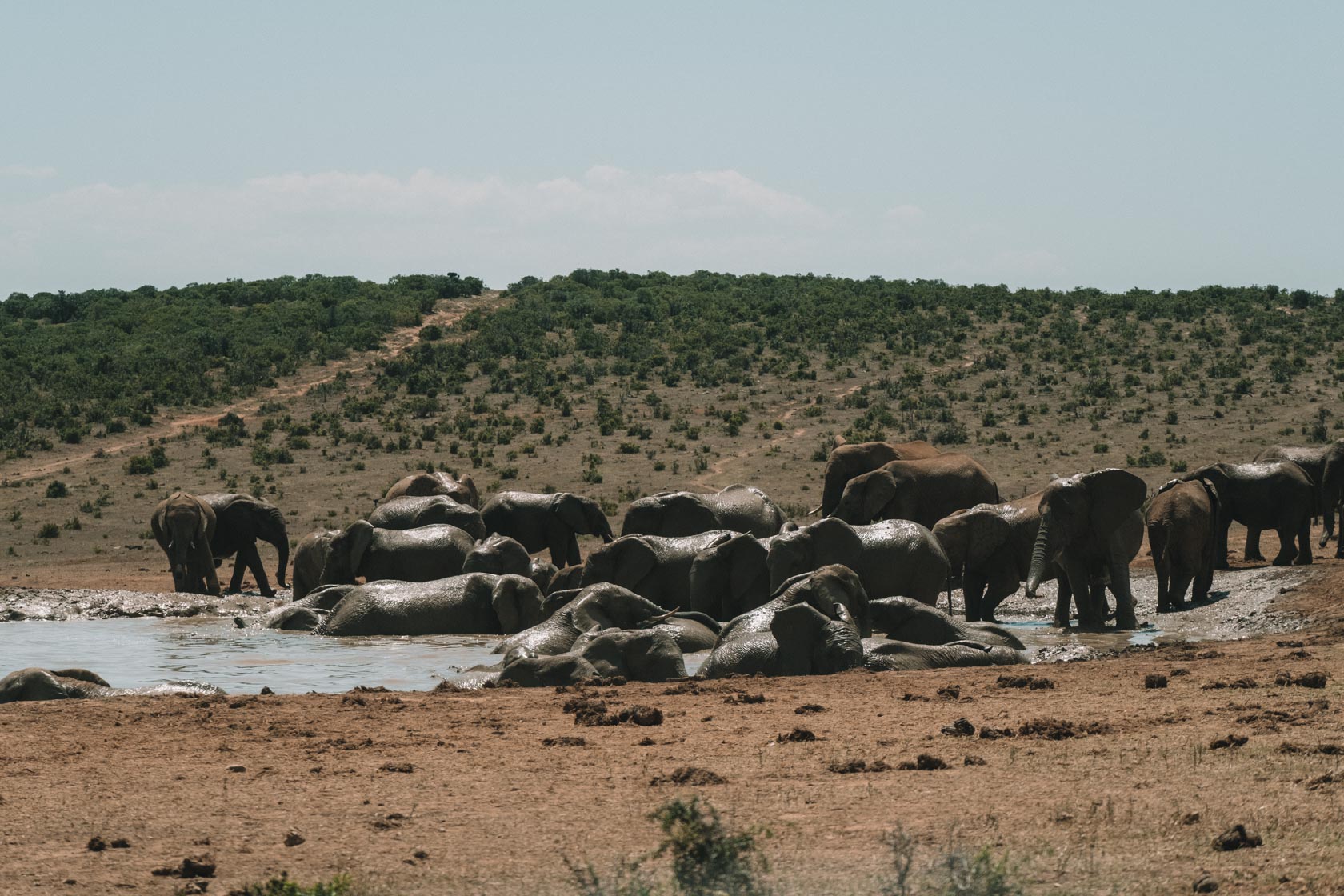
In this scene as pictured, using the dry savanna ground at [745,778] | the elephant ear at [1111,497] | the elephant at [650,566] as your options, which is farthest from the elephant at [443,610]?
the elephant ear at [1111,497]

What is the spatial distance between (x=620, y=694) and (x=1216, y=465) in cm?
1338

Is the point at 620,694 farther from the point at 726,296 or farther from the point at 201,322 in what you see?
the point at 726,296

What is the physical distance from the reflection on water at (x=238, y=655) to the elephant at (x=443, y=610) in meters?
0.25

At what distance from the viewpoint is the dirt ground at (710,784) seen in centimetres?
739

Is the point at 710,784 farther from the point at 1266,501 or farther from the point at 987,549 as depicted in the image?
the point at 1266,501

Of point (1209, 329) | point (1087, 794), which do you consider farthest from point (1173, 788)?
point (1209, 329)

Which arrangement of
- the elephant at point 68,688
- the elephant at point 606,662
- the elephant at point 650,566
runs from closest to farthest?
1. the elephant at point 68,688
2. the elephant at point 606,662
3. the elephant at point 650,566

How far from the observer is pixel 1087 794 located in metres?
8.55

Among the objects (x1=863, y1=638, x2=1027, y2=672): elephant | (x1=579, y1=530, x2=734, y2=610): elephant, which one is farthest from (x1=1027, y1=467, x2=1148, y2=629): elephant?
(x1=579, y1=530, x2=734, y2=610): elephant

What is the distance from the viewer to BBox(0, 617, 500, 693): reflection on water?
1557 cm

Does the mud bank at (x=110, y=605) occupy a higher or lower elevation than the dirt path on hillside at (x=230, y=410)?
lower

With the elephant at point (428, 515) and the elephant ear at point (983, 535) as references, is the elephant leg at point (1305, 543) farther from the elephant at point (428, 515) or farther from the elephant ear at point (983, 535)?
the elephant at point (428, 515)

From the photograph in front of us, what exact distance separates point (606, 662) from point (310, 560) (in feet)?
32.2

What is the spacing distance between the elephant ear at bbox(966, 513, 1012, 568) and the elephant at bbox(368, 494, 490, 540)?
25.9 feet
